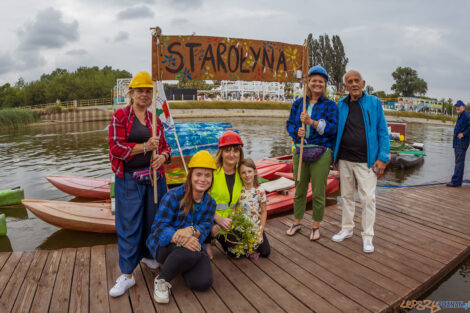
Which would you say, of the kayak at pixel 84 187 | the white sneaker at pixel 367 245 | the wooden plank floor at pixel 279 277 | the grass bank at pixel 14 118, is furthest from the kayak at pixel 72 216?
the grass bank at pixel 14 118

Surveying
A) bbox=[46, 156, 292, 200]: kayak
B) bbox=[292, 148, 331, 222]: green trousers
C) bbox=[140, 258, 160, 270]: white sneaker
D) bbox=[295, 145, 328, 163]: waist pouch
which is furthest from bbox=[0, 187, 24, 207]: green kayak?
bbox=[295, 145, 328, 163]: waist pouch

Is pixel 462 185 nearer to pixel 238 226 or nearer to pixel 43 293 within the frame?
pixel 238 226

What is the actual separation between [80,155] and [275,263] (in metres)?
13.7

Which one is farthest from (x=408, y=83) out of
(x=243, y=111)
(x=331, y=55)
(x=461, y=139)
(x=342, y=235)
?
(x=342, y=235)

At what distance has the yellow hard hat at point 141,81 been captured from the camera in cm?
269

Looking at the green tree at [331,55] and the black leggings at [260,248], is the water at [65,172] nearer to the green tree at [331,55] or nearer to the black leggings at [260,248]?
the black leggings at [260,248]

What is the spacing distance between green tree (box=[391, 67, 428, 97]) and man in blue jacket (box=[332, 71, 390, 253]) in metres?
74.0

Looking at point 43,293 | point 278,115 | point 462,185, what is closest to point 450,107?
point 278,115

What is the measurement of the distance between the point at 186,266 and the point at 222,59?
2499 mm

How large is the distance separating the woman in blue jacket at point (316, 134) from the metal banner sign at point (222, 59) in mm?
586

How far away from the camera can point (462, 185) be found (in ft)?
23.2

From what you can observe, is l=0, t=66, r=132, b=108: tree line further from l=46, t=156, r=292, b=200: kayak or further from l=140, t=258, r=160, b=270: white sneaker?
l=140, t=258, r=160, b=270: white sneaker

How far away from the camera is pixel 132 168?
274 centimetres

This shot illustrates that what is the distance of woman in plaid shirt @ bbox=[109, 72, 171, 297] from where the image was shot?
2.68 meters
